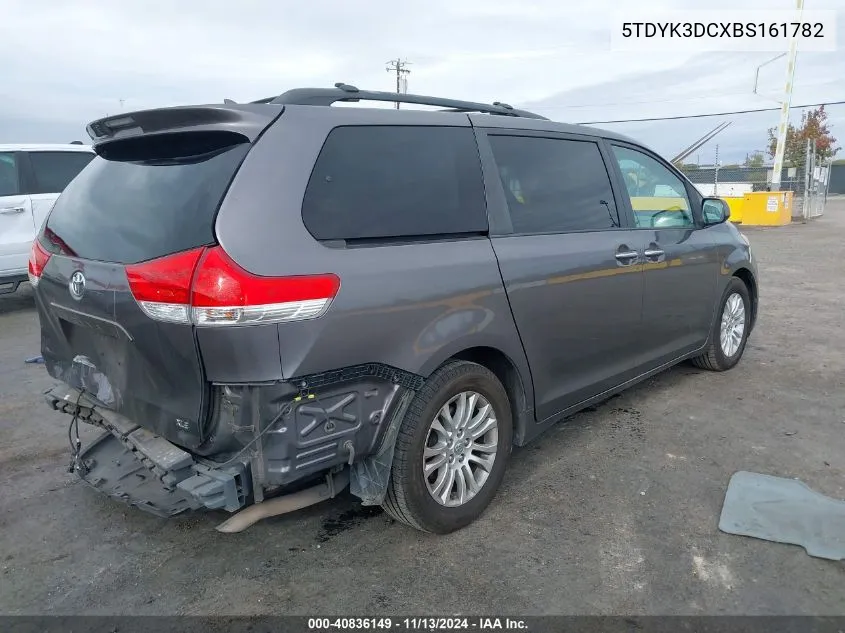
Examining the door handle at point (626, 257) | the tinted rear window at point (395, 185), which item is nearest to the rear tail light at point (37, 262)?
the tinted rear window at point (395, 185)

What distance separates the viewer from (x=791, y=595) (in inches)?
99.3

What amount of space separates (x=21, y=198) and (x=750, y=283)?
26.4ft

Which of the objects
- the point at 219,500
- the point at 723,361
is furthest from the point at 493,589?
the point at 723,361

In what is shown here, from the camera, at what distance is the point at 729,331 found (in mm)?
5230

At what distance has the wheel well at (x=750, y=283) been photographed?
5262mm

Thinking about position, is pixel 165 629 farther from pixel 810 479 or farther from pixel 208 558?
pixel 810 479

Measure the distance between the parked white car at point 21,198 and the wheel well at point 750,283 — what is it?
7666 millimetres

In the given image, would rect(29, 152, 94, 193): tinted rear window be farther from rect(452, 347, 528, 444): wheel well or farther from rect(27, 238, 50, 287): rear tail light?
rect(452, 347, 528, 444): wheel well

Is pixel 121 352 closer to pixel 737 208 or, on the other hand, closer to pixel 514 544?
pixel 514 544

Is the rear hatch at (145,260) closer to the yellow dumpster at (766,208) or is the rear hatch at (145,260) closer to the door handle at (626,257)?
the door handle at (626,257)

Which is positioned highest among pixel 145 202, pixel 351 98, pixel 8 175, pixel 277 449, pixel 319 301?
pixel 351 98

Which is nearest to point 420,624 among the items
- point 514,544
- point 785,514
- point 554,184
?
point 514,544

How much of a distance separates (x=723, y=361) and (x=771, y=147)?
152 ft

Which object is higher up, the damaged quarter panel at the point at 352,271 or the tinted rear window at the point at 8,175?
the tinted rear window at the point at 8,175
